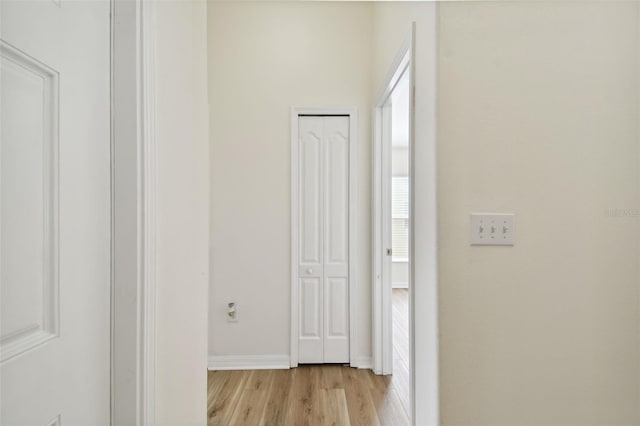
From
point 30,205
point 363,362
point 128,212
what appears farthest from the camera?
point 363,362

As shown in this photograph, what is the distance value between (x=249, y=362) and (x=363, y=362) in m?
0.93

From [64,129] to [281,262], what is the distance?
211 centimetres

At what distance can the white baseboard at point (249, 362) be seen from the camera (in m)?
2.66

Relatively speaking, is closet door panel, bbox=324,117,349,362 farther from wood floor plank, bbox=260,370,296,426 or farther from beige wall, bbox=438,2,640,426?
beige wall, bbox=438,2,640,426

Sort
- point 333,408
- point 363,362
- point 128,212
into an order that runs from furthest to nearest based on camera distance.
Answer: point 363,362 → point 333,408 → point 128,212

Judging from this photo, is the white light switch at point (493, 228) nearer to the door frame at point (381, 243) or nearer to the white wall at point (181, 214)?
the white wall at point (181, 214)

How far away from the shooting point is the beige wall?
124 cm

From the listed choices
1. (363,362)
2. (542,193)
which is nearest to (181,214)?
(542,193)

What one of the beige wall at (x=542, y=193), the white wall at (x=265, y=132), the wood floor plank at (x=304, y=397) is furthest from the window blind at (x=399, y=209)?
the beige wall at (x=542, y=193)

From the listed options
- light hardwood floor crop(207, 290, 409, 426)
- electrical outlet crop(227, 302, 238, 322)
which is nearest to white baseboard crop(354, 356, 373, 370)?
light hardwood floor crop(207, 290, 409, 426)

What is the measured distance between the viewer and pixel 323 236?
2711mm

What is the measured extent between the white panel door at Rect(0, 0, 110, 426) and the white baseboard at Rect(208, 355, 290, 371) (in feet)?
6.46

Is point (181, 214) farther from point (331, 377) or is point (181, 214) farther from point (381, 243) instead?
point (331, 377)

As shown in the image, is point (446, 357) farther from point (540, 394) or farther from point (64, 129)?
Answer: point (64, 129)
